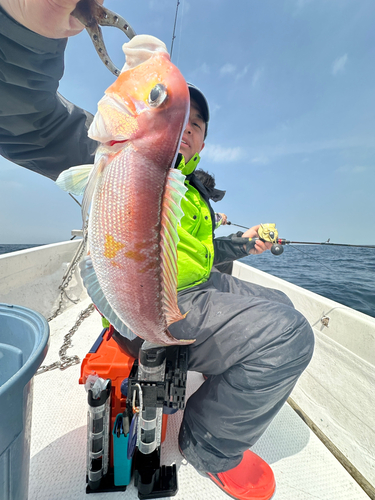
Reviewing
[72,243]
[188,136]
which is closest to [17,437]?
[188,136]

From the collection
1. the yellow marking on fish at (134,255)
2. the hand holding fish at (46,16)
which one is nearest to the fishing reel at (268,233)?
the yellow marking on fish at (134,255)

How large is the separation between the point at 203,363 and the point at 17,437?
84 centimetres

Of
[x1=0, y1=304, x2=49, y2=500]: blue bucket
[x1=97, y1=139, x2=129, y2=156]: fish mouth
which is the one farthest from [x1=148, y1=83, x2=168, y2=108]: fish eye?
[x1=0, y1=304, x2=49, y2=500]: blue bucket

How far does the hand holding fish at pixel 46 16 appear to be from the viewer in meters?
0.87

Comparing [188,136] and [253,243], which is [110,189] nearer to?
[188,136]

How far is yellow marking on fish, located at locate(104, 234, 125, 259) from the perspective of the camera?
2.78ft

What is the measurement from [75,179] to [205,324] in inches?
36.8

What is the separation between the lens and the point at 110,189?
0.86m

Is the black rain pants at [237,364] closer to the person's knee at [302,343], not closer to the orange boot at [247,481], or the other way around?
the person's knee at [302,343]

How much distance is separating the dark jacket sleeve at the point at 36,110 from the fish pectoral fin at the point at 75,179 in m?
0.53

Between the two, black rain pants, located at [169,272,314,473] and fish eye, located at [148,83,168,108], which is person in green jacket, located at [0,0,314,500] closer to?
black rain pants, located at [169,272,314,473]

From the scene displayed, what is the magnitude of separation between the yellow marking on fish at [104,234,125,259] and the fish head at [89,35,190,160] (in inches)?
12.9

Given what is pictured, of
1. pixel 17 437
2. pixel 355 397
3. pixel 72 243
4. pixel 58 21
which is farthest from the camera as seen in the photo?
pixel 72 243

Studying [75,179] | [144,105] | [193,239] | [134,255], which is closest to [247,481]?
[193,239]
